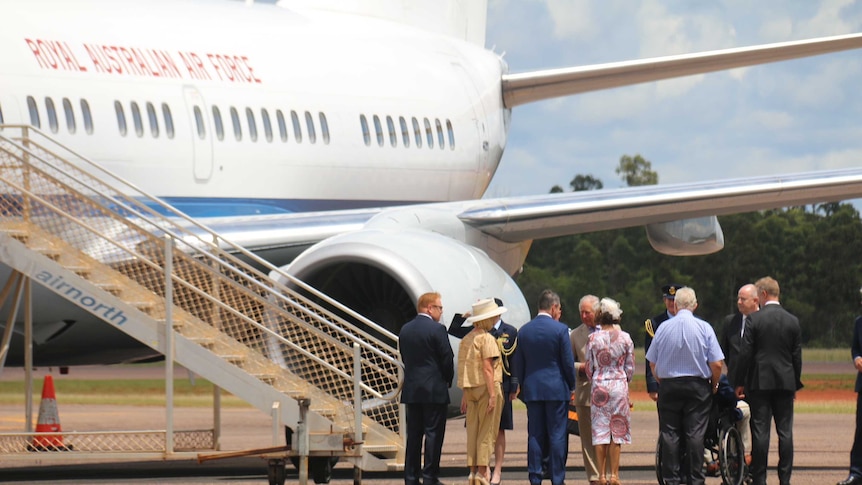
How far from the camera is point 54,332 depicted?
14445mm

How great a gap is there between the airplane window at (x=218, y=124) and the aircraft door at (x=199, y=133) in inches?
3.8

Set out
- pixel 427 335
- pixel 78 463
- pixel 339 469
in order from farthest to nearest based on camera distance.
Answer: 1. pixel 78 463
2. pixel 339 469
3. pixel 427 335

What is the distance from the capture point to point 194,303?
13.1m

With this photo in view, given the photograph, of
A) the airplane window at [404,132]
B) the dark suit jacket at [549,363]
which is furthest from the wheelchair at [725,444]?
the airplane window at [404,132]

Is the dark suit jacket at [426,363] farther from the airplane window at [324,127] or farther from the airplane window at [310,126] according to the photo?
the airplane window at [324,127]

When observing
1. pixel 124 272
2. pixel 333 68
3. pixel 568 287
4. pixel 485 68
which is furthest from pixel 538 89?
pixel 568 287

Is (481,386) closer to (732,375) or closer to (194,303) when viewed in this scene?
(732,375)

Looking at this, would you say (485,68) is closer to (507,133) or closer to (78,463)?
(507,133)

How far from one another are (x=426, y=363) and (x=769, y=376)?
234 centimetres

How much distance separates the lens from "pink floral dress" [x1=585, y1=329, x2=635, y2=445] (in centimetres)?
1177

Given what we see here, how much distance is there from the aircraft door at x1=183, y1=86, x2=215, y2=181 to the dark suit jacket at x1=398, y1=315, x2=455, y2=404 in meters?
3.95

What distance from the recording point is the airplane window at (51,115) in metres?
13.8

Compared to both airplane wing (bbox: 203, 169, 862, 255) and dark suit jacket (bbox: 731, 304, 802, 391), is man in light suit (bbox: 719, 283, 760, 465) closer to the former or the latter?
dark suit jacket (bbox: 731, 304, 802, 391)

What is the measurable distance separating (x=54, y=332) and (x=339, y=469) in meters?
2.69
